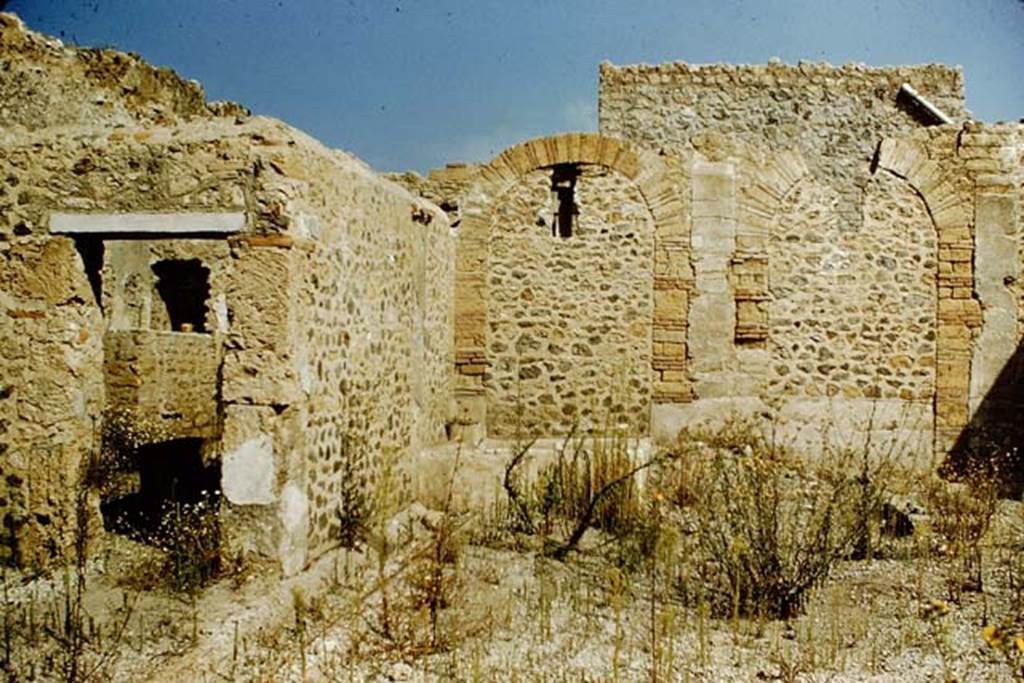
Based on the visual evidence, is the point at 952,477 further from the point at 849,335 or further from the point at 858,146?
the point at 858,146

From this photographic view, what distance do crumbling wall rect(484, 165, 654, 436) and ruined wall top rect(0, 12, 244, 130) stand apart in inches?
226

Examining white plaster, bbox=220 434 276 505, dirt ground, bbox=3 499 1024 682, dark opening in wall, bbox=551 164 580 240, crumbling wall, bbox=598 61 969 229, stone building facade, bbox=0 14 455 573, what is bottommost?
dirt ground, bbox=3 499 1024 682

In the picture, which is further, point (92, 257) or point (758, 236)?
point (758, 236)

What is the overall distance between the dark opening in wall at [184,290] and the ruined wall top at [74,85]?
220 centimetres

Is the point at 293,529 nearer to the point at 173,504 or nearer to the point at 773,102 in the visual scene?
the point at 173,504

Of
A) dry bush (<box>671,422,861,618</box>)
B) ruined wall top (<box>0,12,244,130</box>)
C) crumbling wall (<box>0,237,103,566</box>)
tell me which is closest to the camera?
dry bush (<box>671,422,861,618</box>)

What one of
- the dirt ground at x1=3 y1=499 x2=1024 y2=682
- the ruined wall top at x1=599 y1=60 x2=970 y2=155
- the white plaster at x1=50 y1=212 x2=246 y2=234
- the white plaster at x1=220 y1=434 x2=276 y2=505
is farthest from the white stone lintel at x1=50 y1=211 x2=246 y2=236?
the ruined wall top at x1=599 y1=60 x2=970 y2=155

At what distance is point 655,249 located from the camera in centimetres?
1006

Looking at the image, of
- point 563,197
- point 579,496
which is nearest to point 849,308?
point 563,197

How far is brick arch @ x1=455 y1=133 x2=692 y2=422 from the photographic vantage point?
9.99m

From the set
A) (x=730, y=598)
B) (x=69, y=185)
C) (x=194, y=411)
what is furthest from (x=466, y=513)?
(x=194, y=411)

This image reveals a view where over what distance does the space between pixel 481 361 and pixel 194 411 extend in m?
3.62

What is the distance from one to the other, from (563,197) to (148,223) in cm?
549

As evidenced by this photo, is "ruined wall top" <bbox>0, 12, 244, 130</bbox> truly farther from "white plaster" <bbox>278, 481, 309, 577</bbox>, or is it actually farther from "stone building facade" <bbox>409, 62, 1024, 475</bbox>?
"white plaster" <bbox>278, 481, 309, 577</bbox>
